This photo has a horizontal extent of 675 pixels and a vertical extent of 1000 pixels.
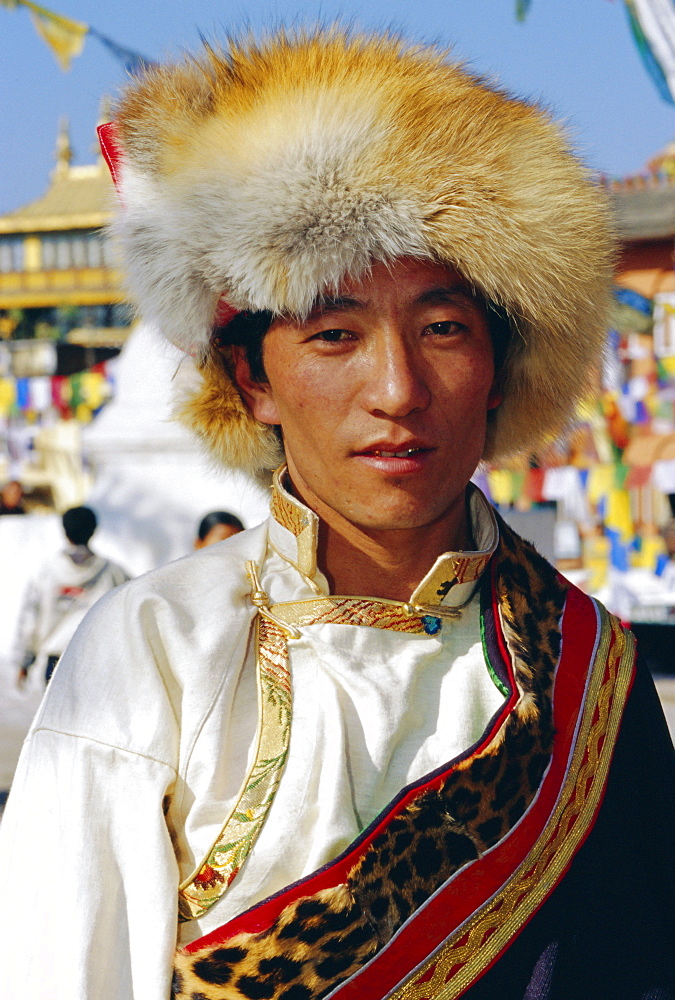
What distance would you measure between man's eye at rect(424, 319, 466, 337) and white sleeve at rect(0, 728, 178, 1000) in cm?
73

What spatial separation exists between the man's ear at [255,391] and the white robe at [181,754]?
198 mm

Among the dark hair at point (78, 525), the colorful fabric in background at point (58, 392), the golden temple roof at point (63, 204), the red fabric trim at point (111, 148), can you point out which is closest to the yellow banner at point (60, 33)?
the dark hair at point (78, 525)

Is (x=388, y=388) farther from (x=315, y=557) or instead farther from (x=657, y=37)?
(x=657, y=37)

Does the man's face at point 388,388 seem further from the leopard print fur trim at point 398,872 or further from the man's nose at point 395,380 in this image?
the leopard print fur trim at point 398,872

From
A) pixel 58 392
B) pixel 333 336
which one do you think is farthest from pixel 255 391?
pixel 58 392

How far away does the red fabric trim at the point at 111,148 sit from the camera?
1.64m

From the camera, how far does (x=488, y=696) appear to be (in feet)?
5.32

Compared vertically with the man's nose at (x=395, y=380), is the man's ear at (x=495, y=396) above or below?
below

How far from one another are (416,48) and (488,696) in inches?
39.5

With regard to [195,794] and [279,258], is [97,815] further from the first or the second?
[279,258]

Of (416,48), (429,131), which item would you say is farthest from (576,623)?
(416,48)

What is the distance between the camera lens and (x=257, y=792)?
1424mm

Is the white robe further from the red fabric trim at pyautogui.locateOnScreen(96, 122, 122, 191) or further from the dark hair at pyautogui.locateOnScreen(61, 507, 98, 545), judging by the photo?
→ the dark hair at pyautogui.locateOnScreen(61, 507, 98, 545)

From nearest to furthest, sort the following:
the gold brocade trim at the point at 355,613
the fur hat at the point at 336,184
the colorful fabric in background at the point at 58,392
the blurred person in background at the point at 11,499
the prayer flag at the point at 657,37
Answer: the fur hat at the point at 336,184 → the gold brocade trim at the point at 355,613 → the prayer flag at the point at 657,37 → the blurred person in background at the point at 11,499 → the colorful fabric in background at the point at 58,392
